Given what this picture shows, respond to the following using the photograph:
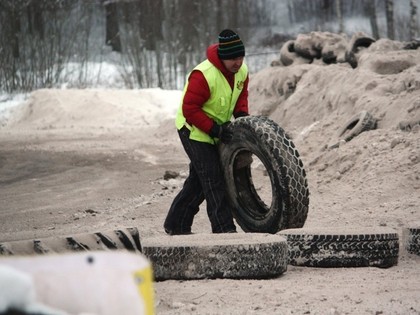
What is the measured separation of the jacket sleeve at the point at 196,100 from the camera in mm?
8703

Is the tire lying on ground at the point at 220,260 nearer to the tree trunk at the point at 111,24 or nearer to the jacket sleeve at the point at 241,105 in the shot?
the jacket sleeve at the point at 241,105

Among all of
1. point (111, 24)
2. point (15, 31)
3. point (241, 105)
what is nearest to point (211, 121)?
point (241, 105)

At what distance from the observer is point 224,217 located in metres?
9.05

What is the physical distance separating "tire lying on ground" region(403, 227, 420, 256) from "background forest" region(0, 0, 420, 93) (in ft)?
80.9

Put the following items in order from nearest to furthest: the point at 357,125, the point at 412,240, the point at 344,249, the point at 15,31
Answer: the point at 344,249, the point at 412,240, the point at 357,125, the point at 15,31

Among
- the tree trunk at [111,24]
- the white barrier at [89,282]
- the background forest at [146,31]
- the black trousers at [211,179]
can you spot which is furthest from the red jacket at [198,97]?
the tree trunk at [111,24]

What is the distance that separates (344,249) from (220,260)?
1130 millimetres

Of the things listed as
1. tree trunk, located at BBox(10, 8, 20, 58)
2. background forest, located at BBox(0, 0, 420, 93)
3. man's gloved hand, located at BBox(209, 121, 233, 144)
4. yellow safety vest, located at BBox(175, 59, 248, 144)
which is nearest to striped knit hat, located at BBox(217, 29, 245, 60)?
yellow safety vest, located at BBox(175, 59, 248, 144)

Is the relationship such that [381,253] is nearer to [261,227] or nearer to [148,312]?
[261,227]

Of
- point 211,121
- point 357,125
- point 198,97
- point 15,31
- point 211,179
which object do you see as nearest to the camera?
point 198,97

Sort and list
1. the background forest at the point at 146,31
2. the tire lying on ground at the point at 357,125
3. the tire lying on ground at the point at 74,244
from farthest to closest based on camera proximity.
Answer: the background forest at the point at 146,31 < the tire lying on ground at the point at 357,125 < the tire lying on ground at the point at 74,244

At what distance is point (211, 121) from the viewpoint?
884cm

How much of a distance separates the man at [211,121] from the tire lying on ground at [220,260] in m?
1.72

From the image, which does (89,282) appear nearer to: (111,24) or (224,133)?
(224,133)
